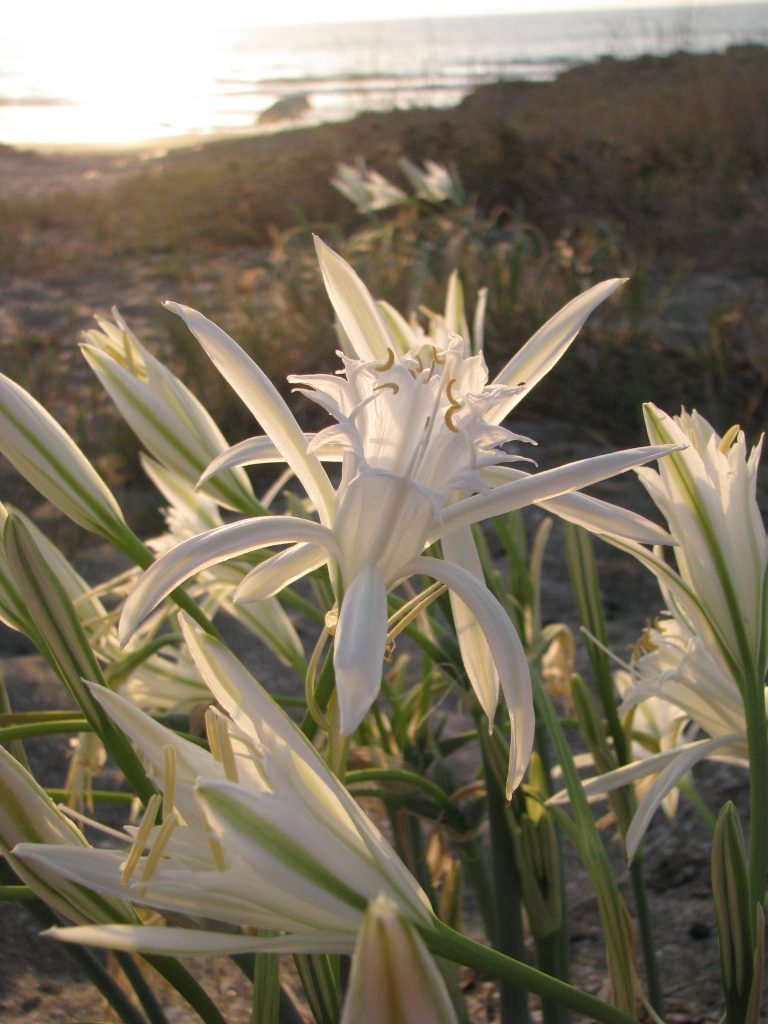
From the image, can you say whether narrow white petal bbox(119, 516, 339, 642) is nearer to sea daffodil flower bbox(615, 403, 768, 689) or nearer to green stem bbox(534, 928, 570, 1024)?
sea daffodil flower bbox(615, 403, 768, 689)

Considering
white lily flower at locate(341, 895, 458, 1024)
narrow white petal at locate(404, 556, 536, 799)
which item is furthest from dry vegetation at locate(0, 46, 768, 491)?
white lily flower at locate(341, 895, 458, 1024)

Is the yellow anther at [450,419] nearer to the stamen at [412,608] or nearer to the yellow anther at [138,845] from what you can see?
the stamen at [412,608]

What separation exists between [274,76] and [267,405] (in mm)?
26851

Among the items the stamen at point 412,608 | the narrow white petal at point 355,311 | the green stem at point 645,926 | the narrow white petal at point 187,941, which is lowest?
the green stem at point 645,926

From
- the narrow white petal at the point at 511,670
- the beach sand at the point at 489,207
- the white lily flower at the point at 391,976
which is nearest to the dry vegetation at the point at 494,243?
the beach sand at the point at 489,207

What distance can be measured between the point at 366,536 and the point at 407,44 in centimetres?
3911

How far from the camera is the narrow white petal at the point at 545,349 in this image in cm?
76

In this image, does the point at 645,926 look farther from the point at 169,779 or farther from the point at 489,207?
the point at 489,207

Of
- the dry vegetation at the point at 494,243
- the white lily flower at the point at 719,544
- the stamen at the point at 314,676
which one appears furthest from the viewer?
the dry vegetation at the point at 494,243

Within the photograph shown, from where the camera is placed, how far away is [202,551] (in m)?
0.60

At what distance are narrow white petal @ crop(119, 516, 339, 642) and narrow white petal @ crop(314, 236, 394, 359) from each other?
21cm

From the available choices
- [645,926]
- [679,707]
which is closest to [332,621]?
[679,707]

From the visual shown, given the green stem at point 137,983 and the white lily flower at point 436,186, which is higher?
the white lily flower at point 436,186

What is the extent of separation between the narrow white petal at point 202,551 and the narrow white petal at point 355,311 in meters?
0.21
